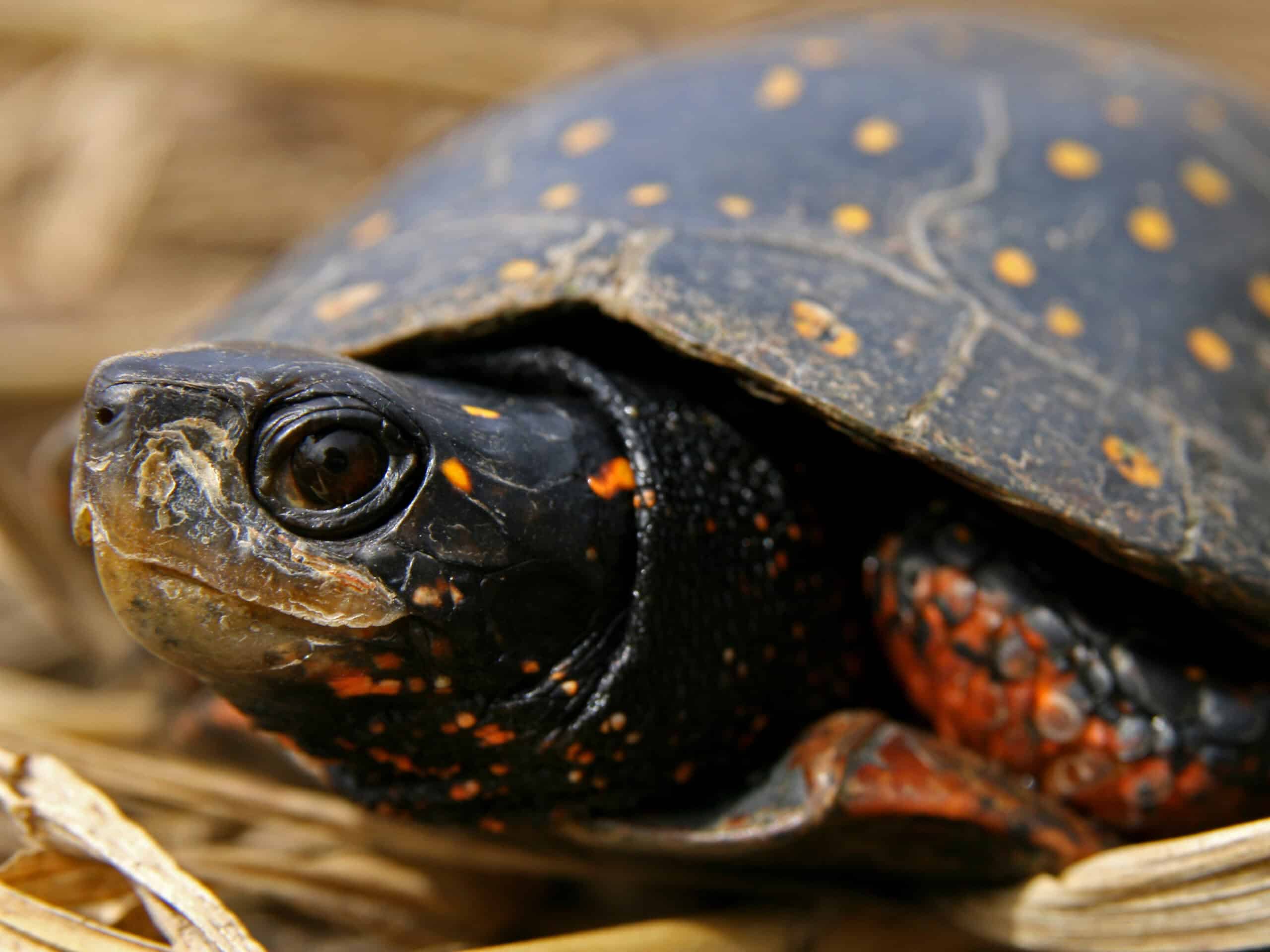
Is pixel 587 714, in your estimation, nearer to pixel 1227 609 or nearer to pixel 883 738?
pixel 883 738

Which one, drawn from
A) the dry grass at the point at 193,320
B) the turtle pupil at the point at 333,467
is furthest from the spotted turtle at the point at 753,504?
the dry grass at the point at 193,320

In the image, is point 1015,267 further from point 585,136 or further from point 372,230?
point 372,230

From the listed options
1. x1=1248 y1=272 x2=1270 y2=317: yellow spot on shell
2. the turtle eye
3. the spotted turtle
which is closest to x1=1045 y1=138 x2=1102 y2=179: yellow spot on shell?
the spotted turtle

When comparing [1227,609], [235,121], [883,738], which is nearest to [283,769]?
[883,738]

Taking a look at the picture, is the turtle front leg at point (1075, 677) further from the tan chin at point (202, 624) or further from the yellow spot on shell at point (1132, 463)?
the tan chin at point (202, 624)

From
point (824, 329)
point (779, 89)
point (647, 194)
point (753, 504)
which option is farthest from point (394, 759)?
point (779, 89)

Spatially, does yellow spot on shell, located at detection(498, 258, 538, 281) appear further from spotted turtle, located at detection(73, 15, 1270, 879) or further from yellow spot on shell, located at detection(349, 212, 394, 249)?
yellow spot on shell, located at detection(349, 212, 394, 249)
